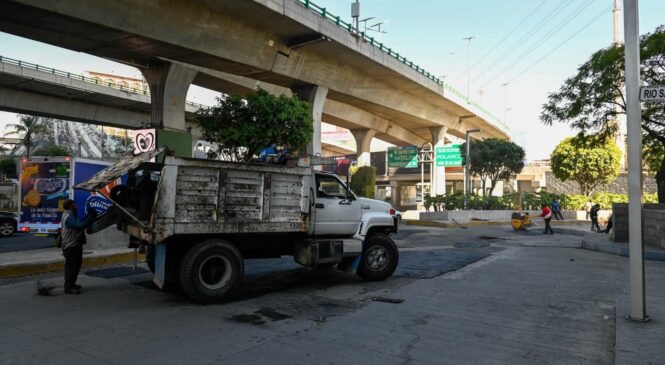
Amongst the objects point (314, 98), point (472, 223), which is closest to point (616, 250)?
point (472, 223)

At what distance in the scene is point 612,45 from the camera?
602 inches

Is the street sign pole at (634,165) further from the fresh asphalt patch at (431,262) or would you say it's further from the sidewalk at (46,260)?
the sidewalk at (46,260)

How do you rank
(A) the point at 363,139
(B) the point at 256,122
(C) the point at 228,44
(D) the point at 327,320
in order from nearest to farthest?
(D) the point at 327,320
(C) the point at 228,44
(B) the point at 256,122
(A) the point at 363,139

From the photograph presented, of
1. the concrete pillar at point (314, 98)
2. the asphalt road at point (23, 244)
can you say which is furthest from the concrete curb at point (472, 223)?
the asphalt road at point (23, 244)

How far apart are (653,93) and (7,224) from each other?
23.5 meters

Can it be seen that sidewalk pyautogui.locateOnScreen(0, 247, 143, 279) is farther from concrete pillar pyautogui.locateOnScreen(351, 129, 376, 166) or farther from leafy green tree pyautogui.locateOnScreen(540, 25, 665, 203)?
concrete pillar pyautogui.locateOnScreen(351, 129, 376, 166)

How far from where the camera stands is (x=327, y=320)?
6.34 metres

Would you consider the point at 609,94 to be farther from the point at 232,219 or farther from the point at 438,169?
the point at 438,169

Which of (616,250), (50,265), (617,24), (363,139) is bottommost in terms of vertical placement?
(50,265)

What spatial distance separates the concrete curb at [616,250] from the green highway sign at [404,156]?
98.8ft

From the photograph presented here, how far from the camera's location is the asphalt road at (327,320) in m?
4.94

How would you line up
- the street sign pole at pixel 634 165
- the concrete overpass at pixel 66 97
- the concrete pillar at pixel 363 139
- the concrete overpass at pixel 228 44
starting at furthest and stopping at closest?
the concrete pillar at pixel 363 139, the concrete overpass at pixel 66 97, the concrete overpass at pixel 228 44, the street sign pole at pixel 634 165

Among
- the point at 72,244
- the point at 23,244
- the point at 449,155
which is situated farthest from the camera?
the point at 449,155

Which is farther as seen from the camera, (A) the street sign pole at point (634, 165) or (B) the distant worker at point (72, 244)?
(B) the distant worker at point (72, 244)
